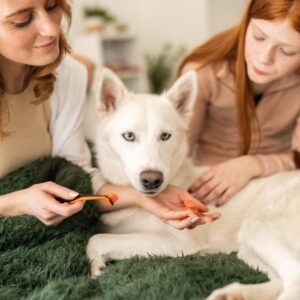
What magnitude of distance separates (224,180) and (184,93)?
0.42 meters

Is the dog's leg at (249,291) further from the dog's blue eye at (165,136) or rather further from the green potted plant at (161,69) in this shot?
the green potted plant at (161,69)

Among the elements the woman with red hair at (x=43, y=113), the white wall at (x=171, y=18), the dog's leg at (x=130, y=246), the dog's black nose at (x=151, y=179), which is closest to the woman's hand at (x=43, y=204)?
the woman with red hair at (x=43, y=113)

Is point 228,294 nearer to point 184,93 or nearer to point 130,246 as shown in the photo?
point 130,246

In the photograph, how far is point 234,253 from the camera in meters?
1.57

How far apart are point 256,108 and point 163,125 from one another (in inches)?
28.2

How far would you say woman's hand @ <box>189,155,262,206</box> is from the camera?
1.78m

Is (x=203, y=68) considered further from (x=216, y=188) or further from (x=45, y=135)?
(x=45, y=135)

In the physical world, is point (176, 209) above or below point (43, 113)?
below

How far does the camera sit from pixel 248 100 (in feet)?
6.78

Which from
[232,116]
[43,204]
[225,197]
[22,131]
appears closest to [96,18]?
[232,116]

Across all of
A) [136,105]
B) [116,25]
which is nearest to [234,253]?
[136,105]

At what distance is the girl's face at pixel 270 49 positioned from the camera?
1722 mm

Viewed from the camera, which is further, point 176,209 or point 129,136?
point 129,136

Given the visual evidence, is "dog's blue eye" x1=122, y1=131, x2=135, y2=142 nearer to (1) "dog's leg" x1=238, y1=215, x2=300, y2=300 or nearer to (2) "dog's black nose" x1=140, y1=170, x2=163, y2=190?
(2) "dog's black nose" x1=140, y1=170, x2=163, y2=190
